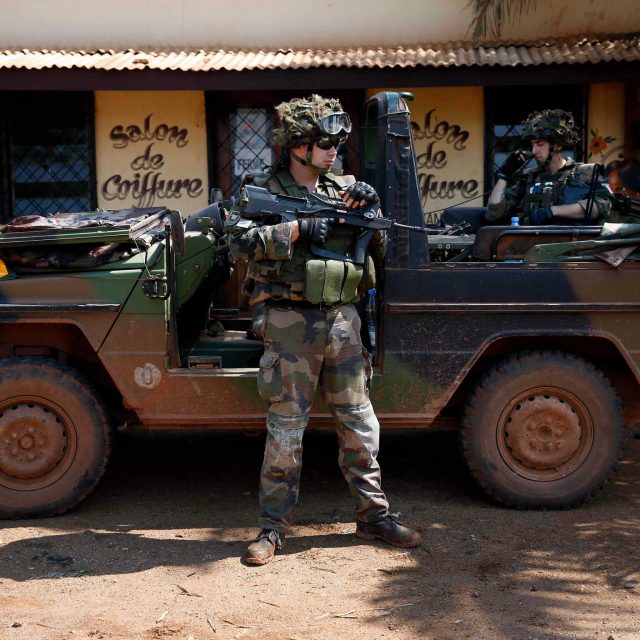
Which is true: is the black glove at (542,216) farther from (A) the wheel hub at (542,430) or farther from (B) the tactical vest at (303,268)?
(B) the tactical vest at (303,268)

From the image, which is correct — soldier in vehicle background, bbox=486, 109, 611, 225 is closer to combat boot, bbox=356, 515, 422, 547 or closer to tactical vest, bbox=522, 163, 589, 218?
tactical vest, bbox=522, 163, 589, 218

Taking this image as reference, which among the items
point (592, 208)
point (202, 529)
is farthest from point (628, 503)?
point (202, 529)

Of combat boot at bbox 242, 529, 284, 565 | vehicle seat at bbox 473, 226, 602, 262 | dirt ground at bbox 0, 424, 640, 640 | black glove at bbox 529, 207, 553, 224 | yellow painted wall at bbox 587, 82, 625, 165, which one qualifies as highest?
yellow painted wall at bbox 587, 82, 625, 165

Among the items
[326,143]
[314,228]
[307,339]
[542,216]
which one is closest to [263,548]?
[307,339]

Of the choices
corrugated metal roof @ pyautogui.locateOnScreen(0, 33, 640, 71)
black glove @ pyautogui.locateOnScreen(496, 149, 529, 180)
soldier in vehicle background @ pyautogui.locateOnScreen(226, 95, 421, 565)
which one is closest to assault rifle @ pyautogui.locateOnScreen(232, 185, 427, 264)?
soldier in vehicle background @ pyautogui.locateOnScreen(226, 95, 421, 565)

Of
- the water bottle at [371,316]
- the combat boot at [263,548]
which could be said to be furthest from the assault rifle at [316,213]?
the combat boot at [263,548]

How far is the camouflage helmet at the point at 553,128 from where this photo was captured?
18.1 feet

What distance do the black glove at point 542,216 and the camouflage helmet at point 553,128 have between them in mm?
651

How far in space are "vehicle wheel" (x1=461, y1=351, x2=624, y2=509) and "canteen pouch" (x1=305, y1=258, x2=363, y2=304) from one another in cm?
88

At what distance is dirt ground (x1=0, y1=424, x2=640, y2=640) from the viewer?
3455mm

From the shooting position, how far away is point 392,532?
418cm

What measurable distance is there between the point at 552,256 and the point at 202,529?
6.92 ft

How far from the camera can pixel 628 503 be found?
4.75 metres

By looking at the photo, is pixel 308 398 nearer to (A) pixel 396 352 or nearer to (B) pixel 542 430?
(A) pixel 396 352
